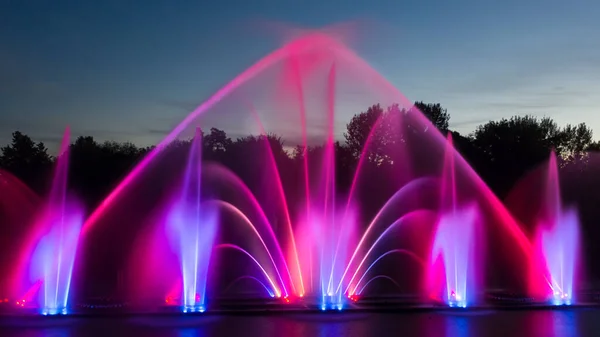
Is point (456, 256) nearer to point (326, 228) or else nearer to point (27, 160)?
point (326, 228)

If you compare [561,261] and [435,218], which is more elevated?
[435,218]

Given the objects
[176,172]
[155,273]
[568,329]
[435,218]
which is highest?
[176,172]

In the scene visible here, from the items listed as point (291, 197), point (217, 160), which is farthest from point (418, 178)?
point (217, 160)

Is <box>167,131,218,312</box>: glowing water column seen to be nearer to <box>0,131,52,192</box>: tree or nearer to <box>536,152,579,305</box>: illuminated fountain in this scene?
<box>536,152,579,305</box>: illuminated fountain

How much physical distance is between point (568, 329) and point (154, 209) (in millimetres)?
26976

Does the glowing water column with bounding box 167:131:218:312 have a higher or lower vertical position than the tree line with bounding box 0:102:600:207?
lower

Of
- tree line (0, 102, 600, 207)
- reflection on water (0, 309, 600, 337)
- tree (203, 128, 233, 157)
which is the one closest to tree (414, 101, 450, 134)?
tree line (0, 102, 600, 207)

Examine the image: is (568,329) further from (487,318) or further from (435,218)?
(435,218)

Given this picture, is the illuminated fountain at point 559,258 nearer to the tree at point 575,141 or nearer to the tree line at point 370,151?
the tree line at point 370,151

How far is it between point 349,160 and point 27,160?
31329mm

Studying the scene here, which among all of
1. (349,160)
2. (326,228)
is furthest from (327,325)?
(349,160)

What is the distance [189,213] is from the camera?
79.9 feet

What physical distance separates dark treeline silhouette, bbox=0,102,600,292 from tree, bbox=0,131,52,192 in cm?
10

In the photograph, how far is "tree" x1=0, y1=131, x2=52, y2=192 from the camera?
147ft
